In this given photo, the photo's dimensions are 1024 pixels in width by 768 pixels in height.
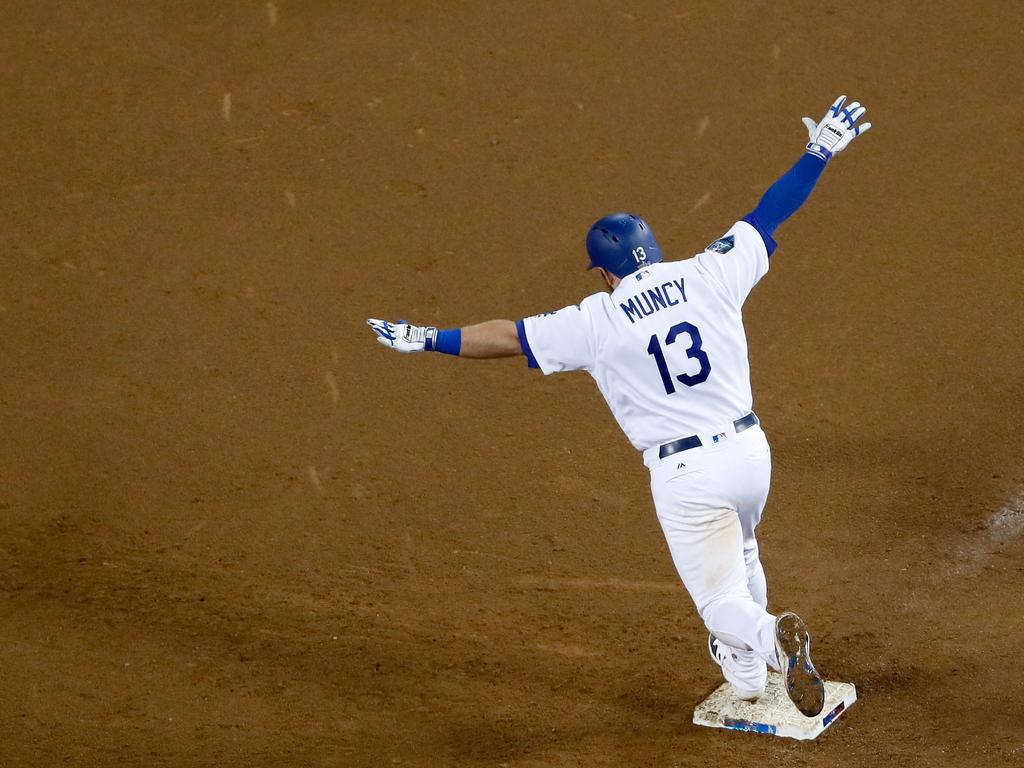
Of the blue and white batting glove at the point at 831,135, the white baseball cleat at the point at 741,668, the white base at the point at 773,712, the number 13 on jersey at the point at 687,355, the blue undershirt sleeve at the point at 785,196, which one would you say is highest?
the blue and white batting glove at the point at 831,135

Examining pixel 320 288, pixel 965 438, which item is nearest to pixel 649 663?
pixel 965 438

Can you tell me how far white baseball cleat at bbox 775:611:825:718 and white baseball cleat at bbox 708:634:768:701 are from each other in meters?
0.34

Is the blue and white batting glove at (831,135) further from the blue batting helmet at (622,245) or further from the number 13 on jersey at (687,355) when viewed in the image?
the number 13 on jersey at (687,355)

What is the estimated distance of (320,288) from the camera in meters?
8.41

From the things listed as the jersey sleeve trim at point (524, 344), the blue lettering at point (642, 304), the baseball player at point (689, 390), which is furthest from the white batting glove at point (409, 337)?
the blue lettering at point (642, 304)

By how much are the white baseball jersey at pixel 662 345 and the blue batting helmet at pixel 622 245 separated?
0.16ft

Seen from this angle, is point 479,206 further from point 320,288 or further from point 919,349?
point 919,349

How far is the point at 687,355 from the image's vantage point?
16.4 feet

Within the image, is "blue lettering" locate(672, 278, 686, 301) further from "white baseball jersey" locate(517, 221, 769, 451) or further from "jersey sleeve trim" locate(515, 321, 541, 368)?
"jersey sleeve trim" locate(515, 321, 541, 368)

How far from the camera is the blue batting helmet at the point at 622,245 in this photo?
16.9ft

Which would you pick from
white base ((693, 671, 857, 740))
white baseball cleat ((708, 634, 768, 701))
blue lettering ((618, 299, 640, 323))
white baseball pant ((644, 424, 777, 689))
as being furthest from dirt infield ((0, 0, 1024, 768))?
blue lettering ((618, 299, 640, 323))

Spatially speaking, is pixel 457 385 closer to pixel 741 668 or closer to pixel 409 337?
pixel 409 337

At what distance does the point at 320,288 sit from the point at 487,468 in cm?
189

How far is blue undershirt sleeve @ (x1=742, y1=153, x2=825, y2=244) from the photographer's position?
5.41 m
